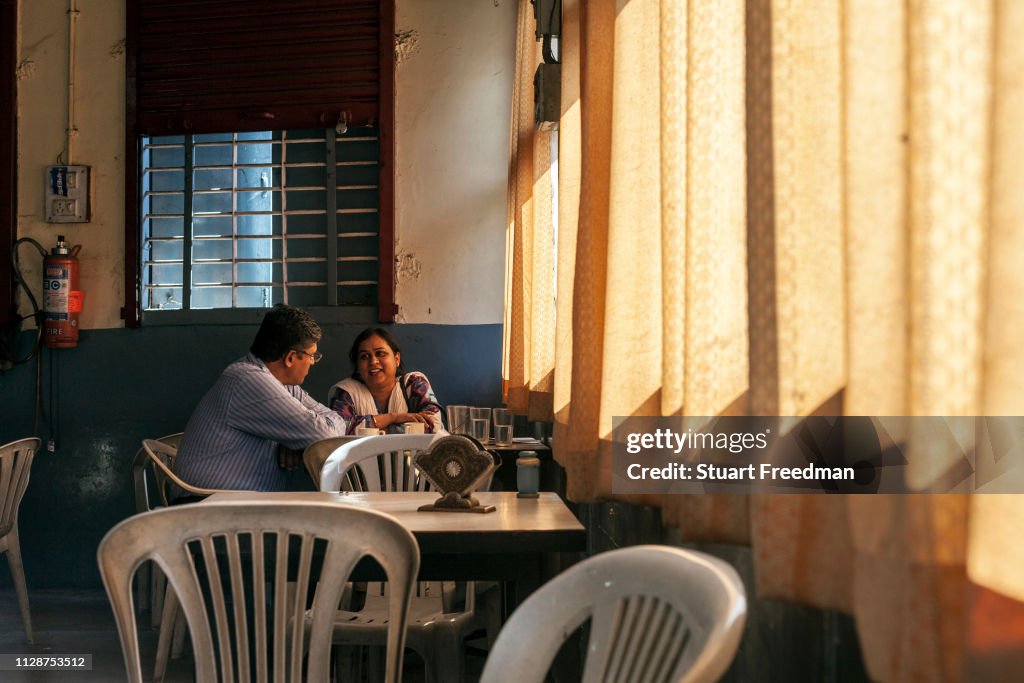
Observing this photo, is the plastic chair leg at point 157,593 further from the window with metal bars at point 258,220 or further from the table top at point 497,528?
the table top at point 497,528

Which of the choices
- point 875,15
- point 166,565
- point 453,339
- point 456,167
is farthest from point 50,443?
point 875,15

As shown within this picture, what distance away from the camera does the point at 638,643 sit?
1.07 metres

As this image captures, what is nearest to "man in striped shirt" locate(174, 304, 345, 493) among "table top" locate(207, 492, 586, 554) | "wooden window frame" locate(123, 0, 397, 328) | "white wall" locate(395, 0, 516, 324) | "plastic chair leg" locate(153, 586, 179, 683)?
"plastic chair leg" locate(153, 586, 179, 683)

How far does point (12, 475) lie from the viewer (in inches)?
171

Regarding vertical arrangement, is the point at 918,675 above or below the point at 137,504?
above

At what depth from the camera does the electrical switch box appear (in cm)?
Answer: 572

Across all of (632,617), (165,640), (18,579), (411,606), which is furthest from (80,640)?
(632,617)

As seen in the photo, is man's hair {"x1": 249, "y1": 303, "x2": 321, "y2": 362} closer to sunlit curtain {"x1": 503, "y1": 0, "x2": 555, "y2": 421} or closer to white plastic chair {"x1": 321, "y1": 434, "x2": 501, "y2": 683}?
white plastic chair {"x1": 321, "y1": 434, "x2": 501, "y2": 683}

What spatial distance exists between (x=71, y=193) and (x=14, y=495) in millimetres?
2066

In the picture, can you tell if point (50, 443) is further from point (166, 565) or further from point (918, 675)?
point (918, 675)

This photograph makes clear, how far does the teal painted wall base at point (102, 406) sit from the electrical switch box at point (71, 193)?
70 centimetres

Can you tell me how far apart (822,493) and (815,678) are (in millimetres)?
362

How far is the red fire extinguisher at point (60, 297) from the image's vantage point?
5.58 metres

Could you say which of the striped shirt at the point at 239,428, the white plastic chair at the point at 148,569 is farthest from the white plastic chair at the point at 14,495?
the striped shirt at the point at 239,428
